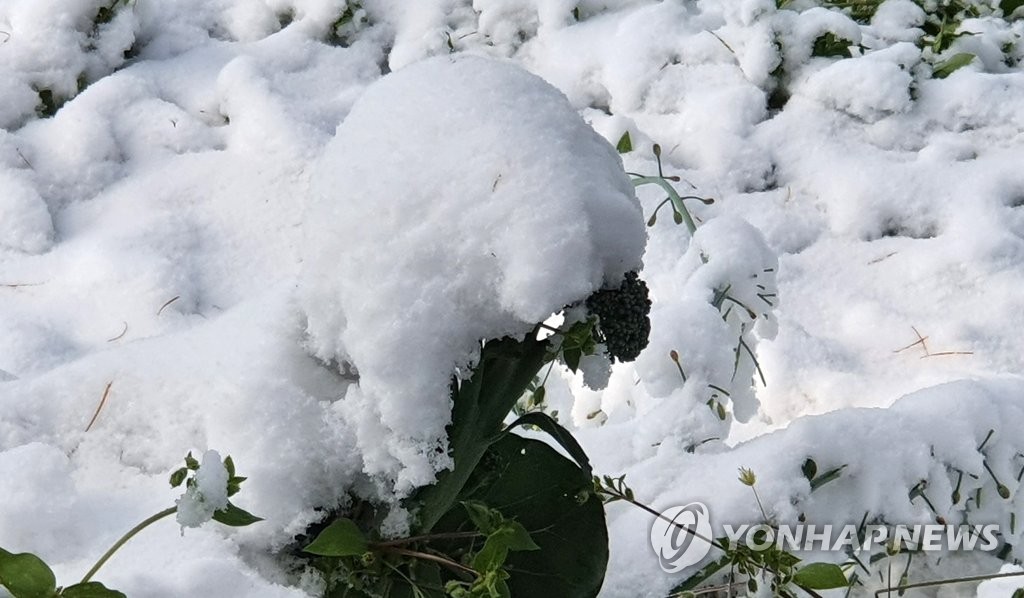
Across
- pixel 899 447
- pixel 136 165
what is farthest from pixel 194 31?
pixel 899 447

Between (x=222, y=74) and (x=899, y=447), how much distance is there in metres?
1.47

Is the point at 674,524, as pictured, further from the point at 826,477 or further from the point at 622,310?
the point at 622,310

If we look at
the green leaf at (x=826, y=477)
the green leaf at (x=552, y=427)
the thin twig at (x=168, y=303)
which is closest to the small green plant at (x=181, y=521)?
the green leaf at (x=552, y=427)

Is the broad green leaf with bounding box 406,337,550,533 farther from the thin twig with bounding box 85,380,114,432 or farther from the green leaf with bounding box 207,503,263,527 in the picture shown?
the thin twig with bounding box 85,380,114,432

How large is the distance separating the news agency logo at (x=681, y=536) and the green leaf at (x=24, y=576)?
0.52m

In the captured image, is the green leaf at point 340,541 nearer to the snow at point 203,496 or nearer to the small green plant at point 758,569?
the snow at point 203,496

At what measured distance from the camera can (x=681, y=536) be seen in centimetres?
92

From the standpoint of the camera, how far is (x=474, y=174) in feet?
2.20

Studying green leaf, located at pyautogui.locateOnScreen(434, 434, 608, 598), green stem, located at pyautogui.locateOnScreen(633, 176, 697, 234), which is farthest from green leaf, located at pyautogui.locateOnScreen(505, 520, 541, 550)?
green stem, located at pyautogui.locateOnScreen(633, 176, 697, 234)

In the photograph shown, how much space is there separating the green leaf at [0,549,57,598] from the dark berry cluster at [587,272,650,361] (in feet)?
1.34

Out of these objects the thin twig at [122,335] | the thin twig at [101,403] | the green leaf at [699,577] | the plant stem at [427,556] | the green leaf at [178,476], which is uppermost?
the green leaf at [178,476]

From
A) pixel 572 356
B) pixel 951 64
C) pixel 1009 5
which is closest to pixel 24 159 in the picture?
Result: pixel 572 356

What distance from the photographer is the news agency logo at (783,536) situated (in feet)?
2.99

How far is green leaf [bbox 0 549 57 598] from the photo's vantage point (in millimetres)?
608
